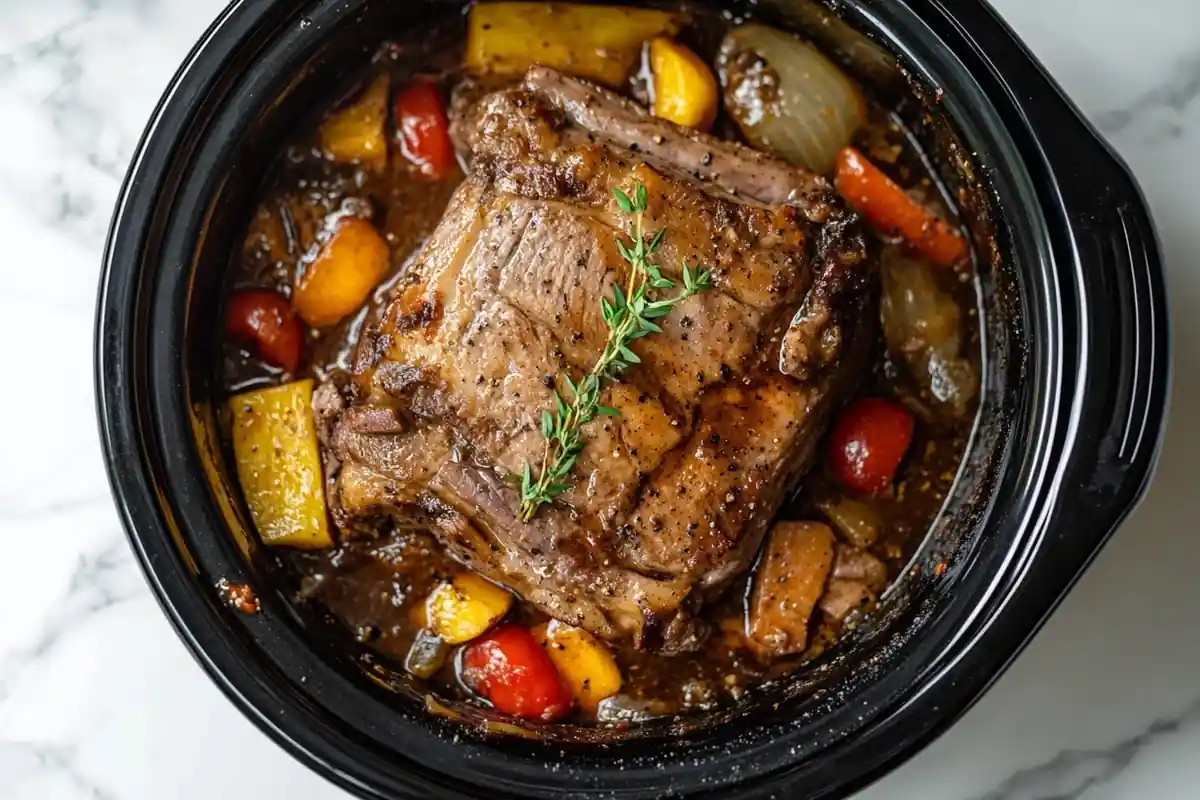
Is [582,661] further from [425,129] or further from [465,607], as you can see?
[425,129]

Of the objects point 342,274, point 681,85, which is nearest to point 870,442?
point 681,85

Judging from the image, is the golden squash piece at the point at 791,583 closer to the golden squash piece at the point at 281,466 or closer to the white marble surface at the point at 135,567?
the white marble surface at the point at 135,567

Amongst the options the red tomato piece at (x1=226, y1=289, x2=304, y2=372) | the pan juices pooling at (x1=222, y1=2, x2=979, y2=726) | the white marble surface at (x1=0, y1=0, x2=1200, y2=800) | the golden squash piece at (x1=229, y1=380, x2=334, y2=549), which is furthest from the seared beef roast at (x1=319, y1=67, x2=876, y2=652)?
the white marble surface at (x1=0, y1=0, x2=1200, y2=800)

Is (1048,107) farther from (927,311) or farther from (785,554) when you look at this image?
(785,554)

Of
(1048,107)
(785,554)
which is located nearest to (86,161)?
(785,554)

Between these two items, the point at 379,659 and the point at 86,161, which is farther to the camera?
the point at 86,161
